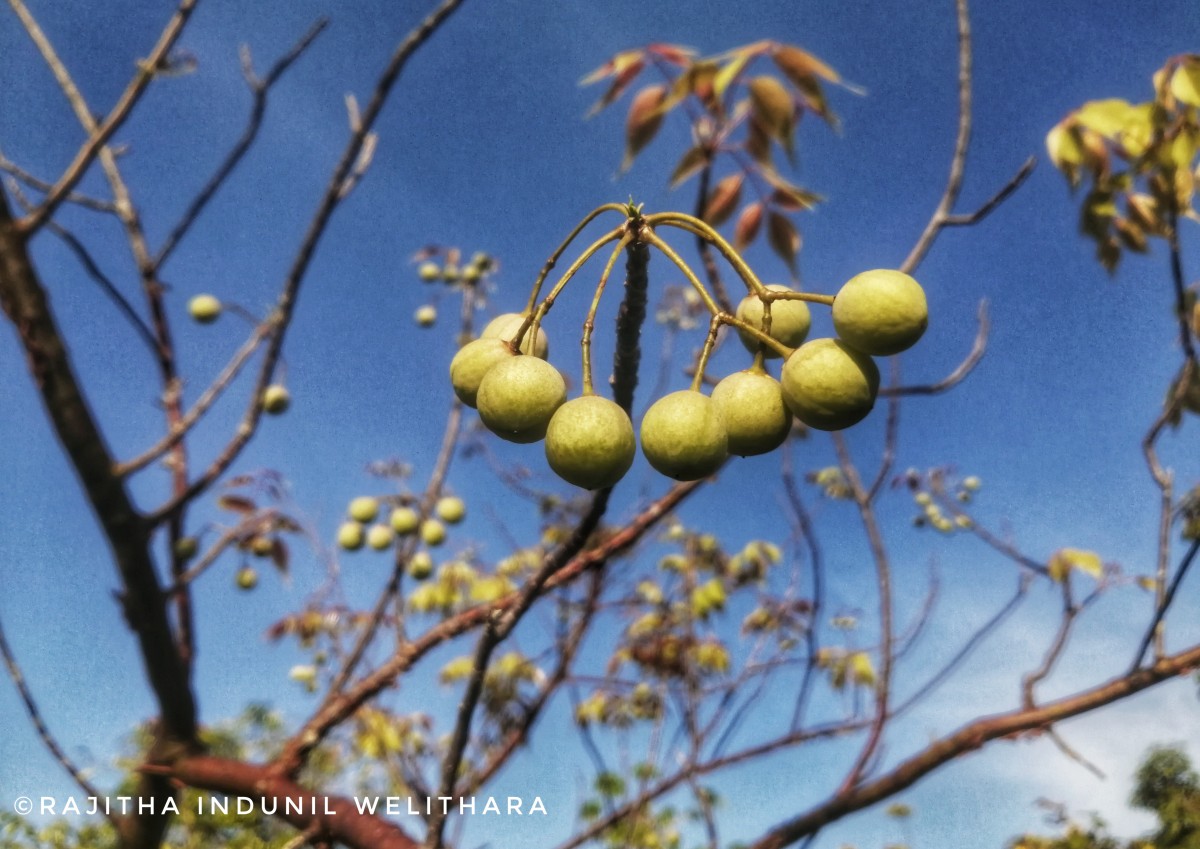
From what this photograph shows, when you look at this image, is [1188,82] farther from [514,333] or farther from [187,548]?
[187,548]

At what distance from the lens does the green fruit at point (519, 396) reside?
125 cm

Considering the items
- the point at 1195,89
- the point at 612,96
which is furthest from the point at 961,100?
the point at 612,96

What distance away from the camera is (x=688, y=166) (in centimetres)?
282

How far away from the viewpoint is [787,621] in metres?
5.57

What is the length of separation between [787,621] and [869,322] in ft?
15.6

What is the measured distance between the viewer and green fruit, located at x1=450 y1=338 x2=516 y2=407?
4.56 ft

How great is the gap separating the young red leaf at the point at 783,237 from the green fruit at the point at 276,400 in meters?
3.77

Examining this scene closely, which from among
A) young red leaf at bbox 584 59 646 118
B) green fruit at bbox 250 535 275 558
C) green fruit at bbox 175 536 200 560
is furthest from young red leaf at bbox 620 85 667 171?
green fruit at bbox 250 535 275 558

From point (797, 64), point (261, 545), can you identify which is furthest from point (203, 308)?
point (797, 64)

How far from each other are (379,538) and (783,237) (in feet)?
11.8

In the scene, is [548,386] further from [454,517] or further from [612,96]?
[454,517]

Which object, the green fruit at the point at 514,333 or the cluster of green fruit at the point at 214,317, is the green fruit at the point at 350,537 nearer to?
the cluster of green fruit at the point at 214,317

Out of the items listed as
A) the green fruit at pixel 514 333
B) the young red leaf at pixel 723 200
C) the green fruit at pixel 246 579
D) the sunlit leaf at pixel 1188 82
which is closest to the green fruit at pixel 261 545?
the green fruit at pixel 246 579

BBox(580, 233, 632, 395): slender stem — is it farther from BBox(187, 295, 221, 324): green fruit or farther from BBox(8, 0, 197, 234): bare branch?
BBox(187, 295, 221, 324): green fruit
